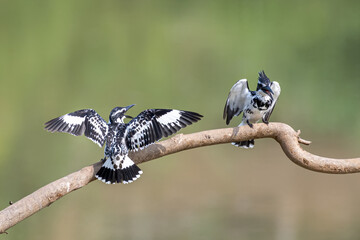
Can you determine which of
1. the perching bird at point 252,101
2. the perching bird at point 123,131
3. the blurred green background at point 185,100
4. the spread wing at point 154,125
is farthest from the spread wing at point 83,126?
the blurred green background at point 185,100

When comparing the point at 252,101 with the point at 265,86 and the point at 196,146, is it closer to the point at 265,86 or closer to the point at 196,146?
the point at 265,86

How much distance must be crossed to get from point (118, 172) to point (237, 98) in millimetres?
1027

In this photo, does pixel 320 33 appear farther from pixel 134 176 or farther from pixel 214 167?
pixel 134 176

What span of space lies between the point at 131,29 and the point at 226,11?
1143mm

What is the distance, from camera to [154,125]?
3027 mm

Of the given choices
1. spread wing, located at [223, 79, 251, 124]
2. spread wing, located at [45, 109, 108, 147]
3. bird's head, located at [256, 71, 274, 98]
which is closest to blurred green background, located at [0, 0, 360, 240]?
spread wing, located at [223, 79, 251, 124]

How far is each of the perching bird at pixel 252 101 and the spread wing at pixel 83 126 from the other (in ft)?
2.54

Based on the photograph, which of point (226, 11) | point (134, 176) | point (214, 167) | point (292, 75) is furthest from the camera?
point (226, 11)

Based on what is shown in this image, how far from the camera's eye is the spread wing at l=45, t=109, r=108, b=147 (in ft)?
10.3

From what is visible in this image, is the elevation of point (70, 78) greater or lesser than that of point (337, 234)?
greater

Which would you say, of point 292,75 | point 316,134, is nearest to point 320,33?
point 292,75

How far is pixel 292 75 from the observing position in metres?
7.02

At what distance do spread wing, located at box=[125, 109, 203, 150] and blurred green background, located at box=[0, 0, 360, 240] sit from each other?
2.49m

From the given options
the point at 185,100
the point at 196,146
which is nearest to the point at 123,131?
the point at 196,146
